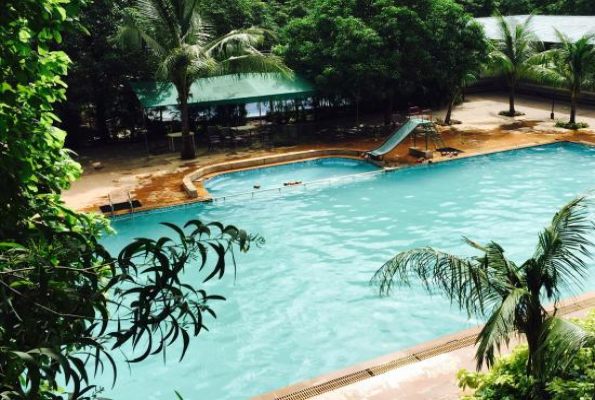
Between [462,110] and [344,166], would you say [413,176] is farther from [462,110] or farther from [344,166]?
[462,110]

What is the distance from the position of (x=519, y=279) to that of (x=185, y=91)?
15634mm

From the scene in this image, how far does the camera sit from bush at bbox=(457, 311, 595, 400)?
6.06m

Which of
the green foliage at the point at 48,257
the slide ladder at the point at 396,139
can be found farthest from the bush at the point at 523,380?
the slide ladder at the point at 396,139

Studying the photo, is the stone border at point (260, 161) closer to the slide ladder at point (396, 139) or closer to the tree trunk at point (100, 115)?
the slide ladder at point (396, 139)

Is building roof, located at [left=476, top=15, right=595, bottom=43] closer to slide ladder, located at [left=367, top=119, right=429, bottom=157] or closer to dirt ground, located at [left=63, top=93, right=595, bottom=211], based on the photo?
dirt ground, located at [left=63, top=93, right=595, bottom=211]

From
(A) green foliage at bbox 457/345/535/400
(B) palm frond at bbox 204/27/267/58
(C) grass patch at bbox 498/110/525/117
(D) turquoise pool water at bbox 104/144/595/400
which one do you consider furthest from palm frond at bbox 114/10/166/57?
(A) green foliage at bbox 457/345/535/400

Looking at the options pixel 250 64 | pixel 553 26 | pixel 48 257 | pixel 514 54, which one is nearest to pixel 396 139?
pixel 250 64

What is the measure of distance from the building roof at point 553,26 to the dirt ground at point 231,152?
3.56 m

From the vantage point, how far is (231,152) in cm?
2208

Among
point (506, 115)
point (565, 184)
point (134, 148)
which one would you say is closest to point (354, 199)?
point (565, 184)

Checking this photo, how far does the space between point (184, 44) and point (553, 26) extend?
19554mm

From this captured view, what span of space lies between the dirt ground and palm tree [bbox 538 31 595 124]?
1.78 meters

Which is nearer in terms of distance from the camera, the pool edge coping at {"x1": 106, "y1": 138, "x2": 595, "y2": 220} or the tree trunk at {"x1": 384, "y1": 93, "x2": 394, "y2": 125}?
the pool edge coping at {"x1": 106, "y1": 138, "x2": 595, "y2": 220}

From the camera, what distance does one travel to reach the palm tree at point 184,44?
18.9m
